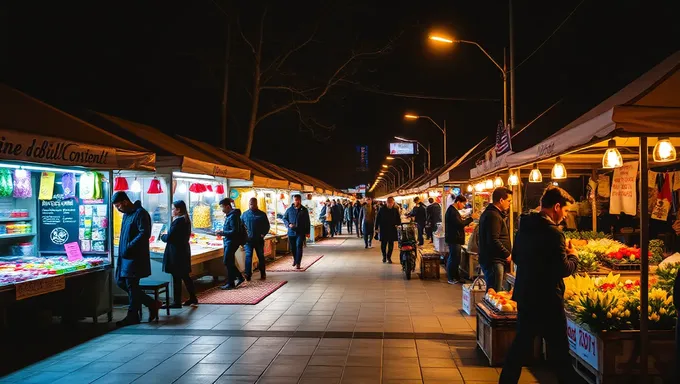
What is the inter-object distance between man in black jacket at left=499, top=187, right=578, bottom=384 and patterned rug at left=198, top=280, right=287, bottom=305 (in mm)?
6033

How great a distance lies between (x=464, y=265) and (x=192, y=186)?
6851 mm

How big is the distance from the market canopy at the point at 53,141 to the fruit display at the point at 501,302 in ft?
18.2

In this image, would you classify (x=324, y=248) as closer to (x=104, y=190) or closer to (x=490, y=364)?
(x=104, y=190)

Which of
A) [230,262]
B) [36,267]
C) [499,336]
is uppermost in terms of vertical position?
[36,267]

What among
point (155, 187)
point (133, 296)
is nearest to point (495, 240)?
point (133, 296)

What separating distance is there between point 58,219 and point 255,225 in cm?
451

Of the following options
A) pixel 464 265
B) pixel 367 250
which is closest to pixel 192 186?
pixel 464 265

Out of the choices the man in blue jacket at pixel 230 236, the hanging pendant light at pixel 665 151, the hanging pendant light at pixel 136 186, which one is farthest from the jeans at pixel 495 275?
the hanging pendant light at pixel 136 186

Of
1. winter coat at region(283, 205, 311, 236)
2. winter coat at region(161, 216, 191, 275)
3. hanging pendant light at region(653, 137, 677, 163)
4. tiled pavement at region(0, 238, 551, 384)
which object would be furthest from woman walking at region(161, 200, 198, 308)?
hanging pendant light at region(653, 137, 677, 163)

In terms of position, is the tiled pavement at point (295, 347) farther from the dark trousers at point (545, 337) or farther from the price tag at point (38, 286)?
the dark trousers at point (545, 337)

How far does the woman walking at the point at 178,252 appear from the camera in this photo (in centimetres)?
915

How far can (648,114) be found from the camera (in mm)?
4289

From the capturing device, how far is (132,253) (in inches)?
316

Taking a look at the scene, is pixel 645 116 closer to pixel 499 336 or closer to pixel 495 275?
pixel 499 336
